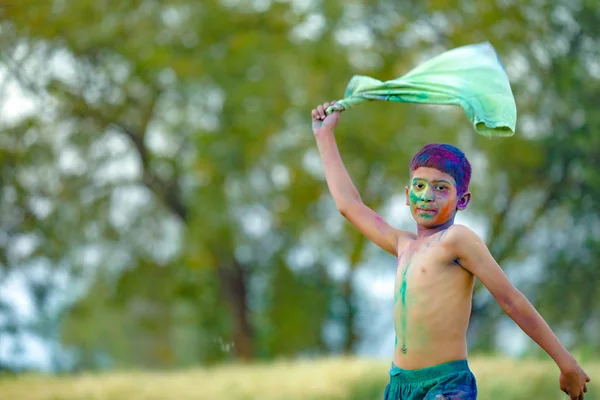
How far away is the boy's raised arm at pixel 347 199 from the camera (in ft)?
10.2

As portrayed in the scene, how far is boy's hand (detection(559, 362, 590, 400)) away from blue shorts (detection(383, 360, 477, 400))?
26 cm

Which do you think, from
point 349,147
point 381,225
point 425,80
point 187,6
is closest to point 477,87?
point 425,80

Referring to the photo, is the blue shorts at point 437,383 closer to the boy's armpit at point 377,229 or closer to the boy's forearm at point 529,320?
the boy's forearm at point 529,320

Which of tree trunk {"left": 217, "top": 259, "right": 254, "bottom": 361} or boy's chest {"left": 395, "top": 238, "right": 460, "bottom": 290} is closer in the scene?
boy's chest {"left": 395, "top": 238, "right": 460, "bottom": 290}

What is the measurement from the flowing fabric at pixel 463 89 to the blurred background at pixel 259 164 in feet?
29.1

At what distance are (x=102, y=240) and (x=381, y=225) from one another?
11.8m

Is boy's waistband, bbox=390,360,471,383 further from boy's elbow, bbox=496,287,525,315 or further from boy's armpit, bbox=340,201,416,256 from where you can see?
boy's armpit, bbox=340,201,416,256

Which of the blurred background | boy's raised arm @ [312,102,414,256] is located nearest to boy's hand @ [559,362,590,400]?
boy's raised arm @ [312,102,414,256]

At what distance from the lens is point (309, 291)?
48.3 feet

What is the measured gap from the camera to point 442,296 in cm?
282

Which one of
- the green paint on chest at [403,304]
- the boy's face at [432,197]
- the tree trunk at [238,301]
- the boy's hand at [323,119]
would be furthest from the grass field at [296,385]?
the tree trunk at [238,301]

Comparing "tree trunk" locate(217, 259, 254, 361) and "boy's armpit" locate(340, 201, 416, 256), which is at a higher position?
"tree trunk" locate(217, 259, 254, 361)

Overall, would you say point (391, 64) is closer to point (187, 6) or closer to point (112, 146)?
point (187, 6)

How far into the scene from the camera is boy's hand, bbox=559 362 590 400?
267cm
